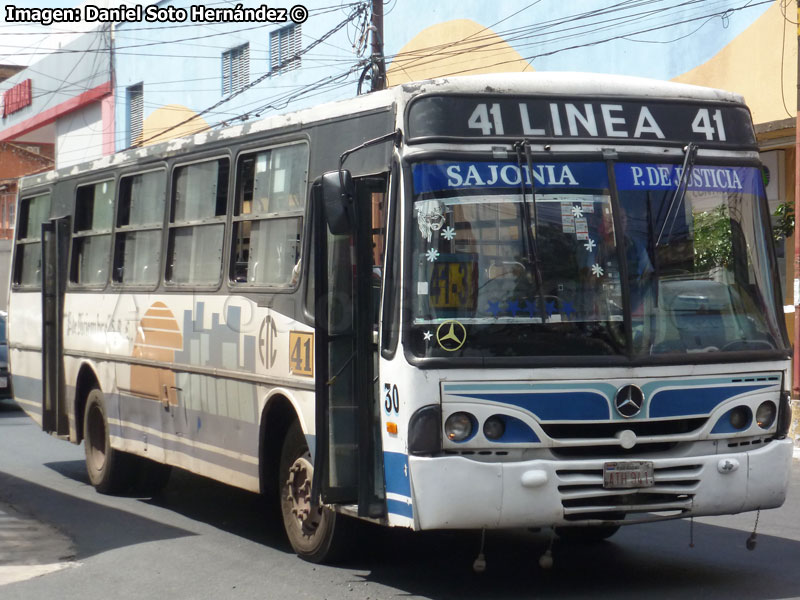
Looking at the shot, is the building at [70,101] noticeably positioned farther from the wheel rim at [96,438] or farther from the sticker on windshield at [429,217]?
the sticker on windshield at [429,217]

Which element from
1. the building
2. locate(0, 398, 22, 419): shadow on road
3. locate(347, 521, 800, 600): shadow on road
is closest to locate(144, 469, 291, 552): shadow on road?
locate(347, 521, 800, 600): shadow on road

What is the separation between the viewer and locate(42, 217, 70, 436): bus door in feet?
39.7

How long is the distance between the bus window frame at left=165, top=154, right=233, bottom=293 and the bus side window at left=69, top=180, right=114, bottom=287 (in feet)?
4.59

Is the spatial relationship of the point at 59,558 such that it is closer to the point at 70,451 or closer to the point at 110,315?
the point at 110,315

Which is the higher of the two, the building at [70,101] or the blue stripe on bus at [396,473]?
the building at [70,101]

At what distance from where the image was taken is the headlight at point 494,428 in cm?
636

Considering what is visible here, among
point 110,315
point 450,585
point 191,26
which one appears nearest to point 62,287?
point 110,315

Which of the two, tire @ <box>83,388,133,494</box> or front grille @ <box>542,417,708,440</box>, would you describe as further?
tire @ <box>83,388,133,494</box>

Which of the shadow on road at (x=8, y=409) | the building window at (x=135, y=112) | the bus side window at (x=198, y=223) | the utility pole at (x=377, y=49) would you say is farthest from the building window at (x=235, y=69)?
the bus side window at (x=198, y=223)

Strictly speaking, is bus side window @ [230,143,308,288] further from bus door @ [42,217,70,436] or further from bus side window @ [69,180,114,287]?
bus door @ [42,217,70,436]

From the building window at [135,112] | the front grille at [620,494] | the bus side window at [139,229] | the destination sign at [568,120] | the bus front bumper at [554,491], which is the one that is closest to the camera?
the bus front bumper at [554,491]

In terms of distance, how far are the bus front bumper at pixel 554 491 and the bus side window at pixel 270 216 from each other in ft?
6.80

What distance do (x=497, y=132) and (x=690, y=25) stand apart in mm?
11657

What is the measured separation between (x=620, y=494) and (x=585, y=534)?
2026 mm
